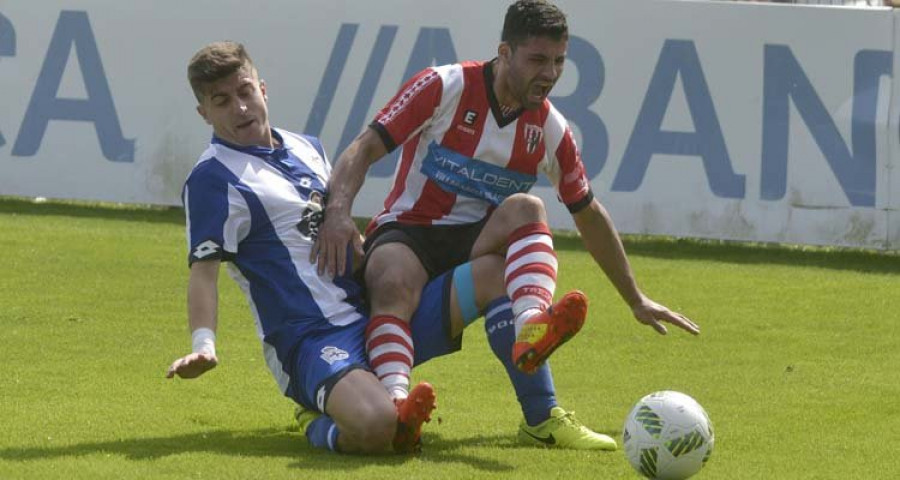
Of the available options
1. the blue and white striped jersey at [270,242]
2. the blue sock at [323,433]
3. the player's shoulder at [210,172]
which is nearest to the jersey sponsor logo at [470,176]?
the blue and white striped jersey at [270,242]

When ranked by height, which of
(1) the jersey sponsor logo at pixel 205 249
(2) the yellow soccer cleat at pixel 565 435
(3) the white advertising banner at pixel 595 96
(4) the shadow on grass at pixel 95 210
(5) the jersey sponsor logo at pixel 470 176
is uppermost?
(5) the jersey sponsor logo at pixel 470 176

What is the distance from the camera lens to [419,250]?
6656 millimetres

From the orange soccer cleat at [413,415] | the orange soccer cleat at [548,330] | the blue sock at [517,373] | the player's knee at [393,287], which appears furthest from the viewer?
the player's knee at [393,287]

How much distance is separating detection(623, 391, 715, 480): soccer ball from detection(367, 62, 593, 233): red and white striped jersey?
1.22m

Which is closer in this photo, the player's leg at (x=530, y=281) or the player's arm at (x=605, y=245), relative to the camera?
the player's leg at (x=530, y=281)

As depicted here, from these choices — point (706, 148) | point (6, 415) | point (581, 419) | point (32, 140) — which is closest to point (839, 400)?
point (581, 419)

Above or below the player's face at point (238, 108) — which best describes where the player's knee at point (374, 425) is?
below

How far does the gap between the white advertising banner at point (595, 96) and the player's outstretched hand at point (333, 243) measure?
6.24m

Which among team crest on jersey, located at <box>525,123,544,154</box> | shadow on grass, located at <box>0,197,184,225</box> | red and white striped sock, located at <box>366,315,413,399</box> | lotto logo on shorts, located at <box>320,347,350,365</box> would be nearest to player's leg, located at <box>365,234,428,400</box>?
red and white striped sock, located at <box>366,315,413,399</box>

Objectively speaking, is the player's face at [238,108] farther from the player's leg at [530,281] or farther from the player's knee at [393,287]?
the player's leg at [530,281]

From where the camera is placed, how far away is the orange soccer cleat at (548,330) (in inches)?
225

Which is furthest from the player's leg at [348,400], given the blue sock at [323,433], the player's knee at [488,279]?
the player's knee at [488,279]

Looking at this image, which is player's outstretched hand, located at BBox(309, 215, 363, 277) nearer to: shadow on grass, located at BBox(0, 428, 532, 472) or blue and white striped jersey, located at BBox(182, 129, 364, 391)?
blue and white striped jersey, located at BBox(182, 129, 364, 391)

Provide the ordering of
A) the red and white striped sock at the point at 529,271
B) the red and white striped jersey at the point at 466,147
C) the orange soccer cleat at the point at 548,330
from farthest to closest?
the red and white striped jersey at the point at 466,147 < the red and white striped sock at the point at 529,271 < the orange soccer cleat at the point at 548,330
